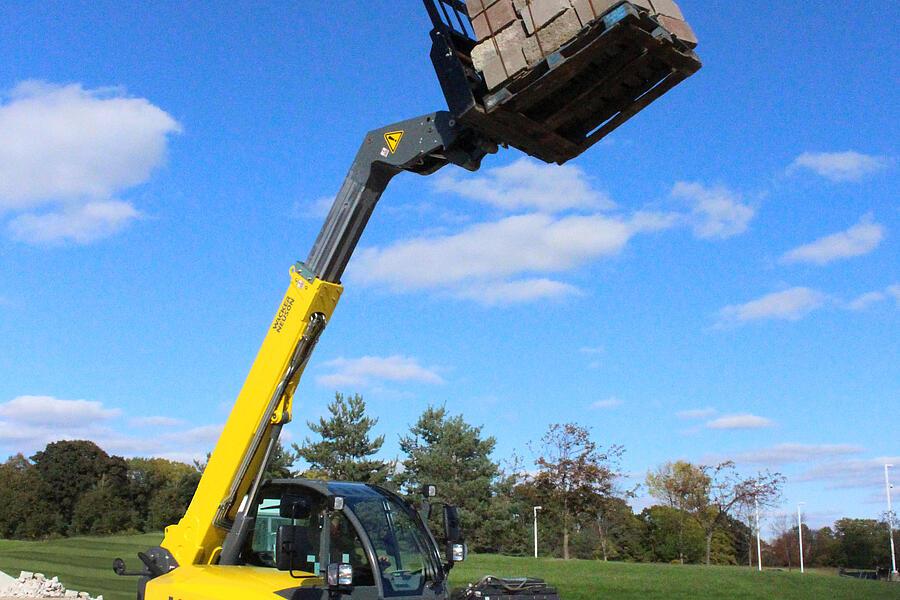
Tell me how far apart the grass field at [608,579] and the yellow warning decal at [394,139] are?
13538 millimetres

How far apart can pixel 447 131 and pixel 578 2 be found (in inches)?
73.4

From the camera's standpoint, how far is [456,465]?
163 feet

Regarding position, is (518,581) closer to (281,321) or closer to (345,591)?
(345,591)

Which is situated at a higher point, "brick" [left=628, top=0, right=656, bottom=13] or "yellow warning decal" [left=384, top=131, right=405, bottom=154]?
"brick" [left=628, top=0, right=656, bottom=13]

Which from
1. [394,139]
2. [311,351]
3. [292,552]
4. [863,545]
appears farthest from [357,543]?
[863,545]

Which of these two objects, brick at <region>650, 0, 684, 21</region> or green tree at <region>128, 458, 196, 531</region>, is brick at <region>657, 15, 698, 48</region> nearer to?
brick at <region>650, 0, 684, 21</region>

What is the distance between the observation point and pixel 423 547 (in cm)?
777

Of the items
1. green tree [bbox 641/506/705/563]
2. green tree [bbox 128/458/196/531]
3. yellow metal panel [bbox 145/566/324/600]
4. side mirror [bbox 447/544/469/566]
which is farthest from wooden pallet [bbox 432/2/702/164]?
green tree [bbox 641/506/705/563]

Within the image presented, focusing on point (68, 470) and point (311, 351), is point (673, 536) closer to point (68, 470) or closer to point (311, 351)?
point (68, 470)

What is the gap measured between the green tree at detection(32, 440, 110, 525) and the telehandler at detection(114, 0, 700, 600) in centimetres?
6468

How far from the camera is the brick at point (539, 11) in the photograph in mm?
6379

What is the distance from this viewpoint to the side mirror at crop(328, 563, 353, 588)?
22.3 feet

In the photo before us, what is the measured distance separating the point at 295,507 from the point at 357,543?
82 cm

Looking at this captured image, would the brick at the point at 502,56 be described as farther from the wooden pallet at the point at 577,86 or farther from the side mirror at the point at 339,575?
the side mirror at the point at 339,575
